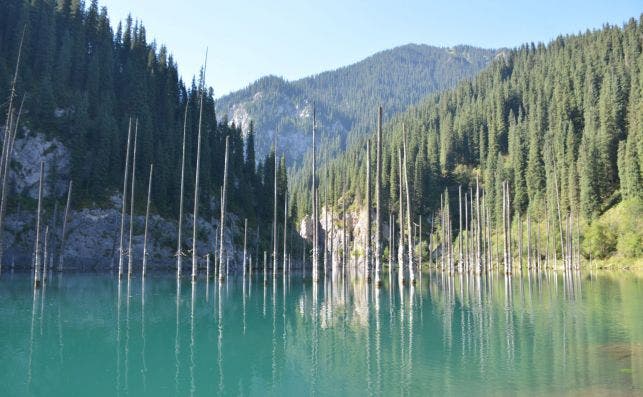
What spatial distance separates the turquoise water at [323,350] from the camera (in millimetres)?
11250

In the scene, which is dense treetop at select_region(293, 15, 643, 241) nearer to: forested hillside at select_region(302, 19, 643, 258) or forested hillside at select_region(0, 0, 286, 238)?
forested hillside at select_region(302, 19, 643, 258)

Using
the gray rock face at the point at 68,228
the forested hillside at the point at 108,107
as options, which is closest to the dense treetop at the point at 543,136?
the forested hillside at the point at 108,107

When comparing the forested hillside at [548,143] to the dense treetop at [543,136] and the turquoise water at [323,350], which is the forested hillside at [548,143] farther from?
the turquoise water at [323,350]

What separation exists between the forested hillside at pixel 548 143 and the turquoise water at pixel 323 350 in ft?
222

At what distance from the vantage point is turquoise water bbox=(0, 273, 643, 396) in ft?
36.9

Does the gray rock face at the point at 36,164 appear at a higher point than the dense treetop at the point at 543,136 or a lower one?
lower

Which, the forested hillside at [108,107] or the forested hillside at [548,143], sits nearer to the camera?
the forested hillside at [108,107]

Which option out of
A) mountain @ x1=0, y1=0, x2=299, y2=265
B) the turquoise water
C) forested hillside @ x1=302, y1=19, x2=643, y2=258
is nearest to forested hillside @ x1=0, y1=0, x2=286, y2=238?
mountain @ x1=0, y1=0, x2=299, y2=265

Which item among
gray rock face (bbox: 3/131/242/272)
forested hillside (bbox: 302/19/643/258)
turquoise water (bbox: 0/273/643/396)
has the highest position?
forested hillside (bbox: 302/19/643/258)

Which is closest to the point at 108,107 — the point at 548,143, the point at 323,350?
the point at 323,350

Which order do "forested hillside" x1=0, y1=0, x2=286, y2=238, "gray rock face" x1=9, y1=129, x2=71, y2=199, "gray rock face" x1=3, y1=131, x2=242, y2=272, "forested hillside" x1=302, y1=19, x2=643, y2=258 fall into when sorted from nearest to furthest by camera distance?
1. "gray rock face" x1=3, y1=131, x2=242, y2=272
2. "gray rock face" x1=9, y1=129, x2=71, y2=199
3. "forested hillside" x1=0, y1=0, x2=286, y2=238
4. "forested hillside" x1=302, y1=19, x2=643, y2=258

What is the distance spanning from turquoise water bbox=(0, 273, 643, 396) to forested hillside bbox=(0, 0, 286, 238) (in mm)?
57691

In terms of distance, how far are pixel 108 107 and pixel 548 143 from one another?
103478 millimetres

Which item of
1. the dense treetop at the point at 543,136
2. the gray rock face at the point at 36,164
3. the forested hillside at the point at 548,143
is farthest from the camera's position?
the dense treetop at the point at 543,136
